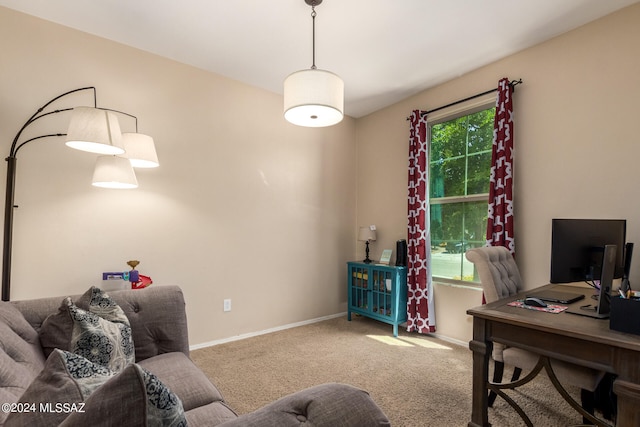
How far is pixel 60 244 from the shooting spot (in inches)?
95.0

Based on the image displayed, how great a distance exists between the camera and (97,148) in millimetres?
1936

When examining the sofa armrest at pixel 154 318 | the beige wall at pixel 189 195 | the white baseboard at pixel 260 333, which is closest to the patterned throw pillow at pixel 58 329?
the sofa armrest at pixel 154 318

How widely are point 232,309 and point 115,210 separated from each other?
1442mm

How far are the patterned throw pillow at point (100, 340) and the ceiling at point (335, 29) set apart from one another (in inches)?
81.5

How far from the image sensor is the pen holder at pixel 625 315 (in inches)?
51.5

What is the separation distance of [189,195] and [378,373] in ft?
7.58

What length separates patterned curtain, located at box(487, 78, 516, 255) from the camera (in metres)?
2.71

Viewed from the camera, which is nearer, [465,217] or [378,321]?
[465,217]

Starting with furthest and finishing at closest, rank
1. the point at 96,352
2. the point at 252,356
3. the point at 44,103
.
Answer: the point at 252,356 → the point at 44,103 → the point at 96,352

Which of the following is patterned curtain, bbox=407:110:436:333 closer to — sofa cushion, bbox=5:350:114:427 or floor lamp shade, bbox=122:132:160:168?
floor lamp shade, bbox=122:132:160:168

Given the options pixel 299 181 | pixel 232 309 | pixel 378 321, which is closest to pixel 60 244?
pixel 232 309

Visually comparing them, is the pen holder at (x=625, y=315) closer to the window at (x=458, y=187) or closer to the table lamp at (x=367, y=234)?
the window at (x=458, y=187)

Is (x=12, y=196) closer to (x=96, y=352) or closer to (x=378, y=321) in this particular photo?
(x=96, y=352)

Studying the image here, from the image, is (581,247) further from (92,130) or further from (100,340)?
(92,130)
